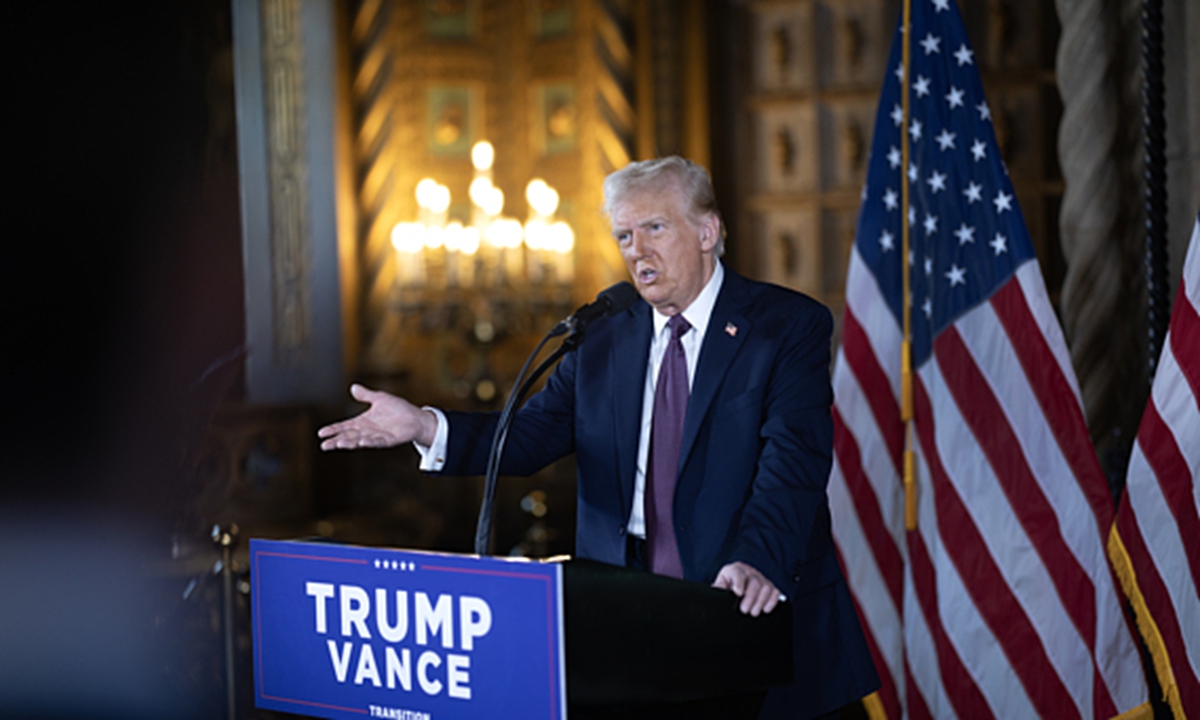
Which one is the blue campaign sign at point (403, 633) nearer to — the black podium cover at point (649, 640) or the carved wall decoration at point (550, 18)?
the black podium cover at point (649, 640)

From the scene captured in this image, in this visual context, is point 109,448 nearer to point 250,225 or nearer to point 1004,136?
point 1004,136

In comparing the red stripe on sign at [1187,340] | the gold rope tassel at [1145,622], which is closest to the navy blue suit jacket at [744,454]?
the gold rope tassel at [1145,622]

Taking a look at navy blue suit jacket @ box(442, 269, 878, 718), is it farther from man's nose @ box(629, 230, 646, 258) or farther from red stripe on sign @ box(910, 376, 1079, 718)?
red stripe on sign @ box(910, 376, 1079, 718)

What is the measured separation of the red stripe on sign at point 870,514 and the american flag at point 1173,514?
2.36ft

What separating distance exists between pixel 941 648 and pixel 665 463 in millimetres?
1440

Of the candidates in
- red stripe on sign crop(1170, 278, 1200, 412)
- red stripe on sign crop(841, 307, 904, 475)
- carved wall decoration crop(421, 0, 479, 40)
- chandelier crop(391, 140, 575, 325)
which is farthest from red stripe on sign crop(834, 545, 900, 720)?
carved wall decoration crop(421, 0, 479, 40)

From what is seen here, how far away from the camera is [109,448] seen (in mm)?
1357

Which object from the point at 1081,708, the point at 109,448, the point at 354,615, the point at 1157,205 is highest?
the point at 1157,205

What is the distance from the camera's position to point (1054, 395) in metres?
3.01

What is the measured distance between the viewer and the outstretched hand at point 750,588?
1.62 m

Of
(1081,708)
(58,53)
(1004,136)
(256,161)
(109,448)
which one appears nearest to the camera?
(58,53)

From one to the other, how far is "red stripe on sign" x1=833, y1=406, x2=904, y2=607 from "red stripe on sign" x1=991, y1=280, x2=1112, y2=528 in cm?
54

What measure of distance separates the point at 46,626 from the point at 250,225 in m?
4.88

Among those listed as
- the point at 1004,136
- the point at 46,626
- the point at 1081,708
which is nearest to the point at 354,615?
the point at 46,626
